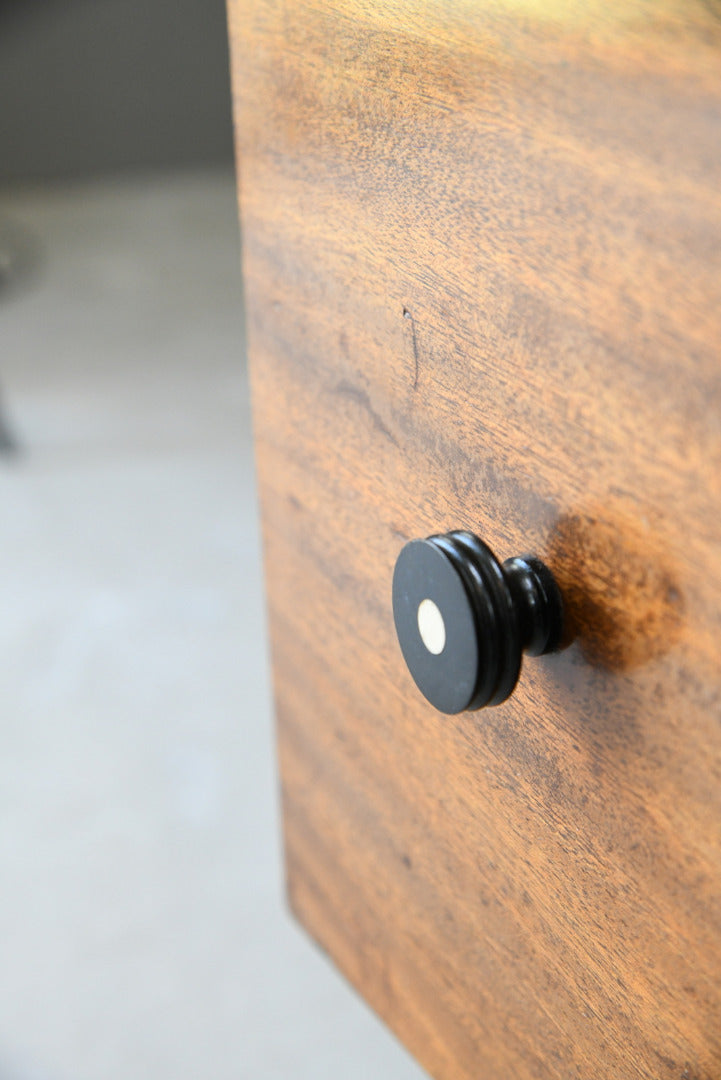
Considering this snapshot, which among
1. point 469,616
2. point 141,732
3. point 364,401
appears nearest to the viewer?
point 469,616

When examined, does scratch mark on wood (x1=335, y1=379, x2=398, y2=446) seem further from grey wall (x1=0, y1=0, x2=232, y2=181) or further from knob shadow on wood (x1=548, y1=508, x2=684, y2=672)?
grey wall (x1=0, y1=0, x2=232, y2=181)

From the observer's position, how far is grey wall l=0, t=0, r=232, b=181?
2748 mm

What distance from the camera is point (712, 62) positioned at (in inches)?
11.9

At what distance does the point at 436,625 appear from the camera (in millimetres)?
416

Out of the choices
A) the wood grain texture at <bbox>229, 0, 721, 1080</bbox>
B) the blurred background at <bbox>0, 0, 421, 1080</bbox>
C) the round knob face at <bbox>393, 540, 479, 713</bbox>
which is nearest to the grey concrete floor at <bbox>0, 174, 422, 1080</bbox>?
the blurred background at <bbox>0, 0, 421, 1080</bbox>

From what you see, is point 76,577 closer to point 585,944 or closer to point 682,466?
point 585,944

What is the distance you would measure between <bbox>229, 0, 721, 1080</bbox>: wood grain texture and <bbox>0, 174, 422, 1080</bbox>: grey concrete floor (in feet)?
1.10

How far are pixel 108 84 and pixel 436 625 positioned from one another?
2826 millimetres

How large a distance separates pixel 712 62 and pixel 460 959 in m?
0.55

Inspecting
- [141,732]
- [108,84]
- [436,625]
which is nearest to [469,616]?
[436,625]

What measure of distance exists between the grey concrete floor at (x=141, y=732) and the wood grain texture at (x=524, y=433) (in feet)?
1.10

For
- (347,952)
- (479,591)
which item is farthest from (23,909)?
(479,591)

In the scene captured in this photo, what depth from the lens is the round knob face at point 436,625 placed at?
40cm

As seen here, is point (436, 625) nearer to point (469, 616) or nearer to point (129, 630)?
point (469, 616)
